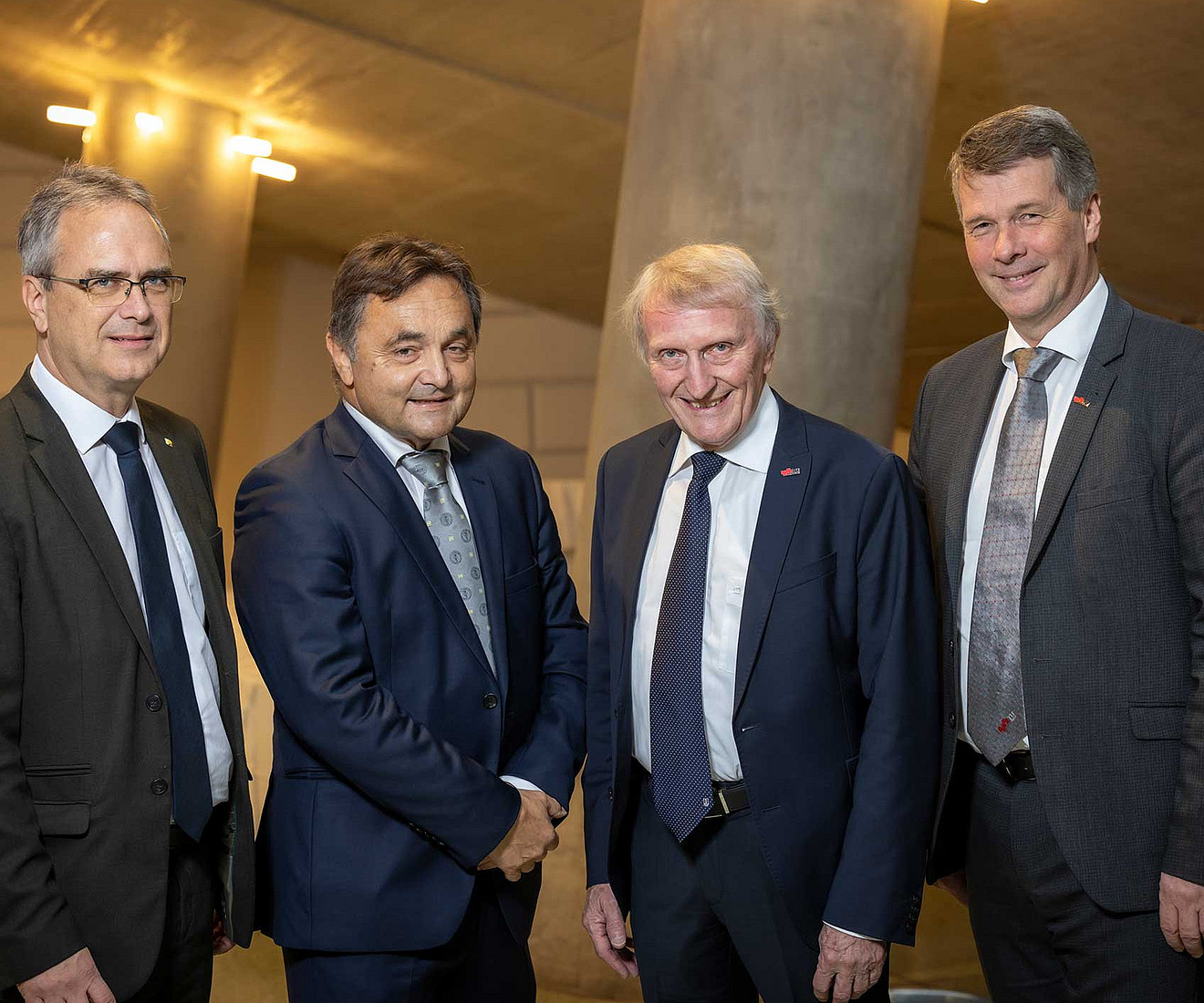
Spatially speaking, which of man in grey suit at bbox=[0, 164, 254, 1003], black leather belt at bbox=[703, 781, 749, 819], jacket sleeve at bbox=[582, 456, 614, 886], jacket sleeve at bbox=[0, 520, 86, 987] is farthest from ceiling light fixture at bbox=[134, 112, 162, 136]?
black leather belt at bbox=[703, 781, 749, 819]

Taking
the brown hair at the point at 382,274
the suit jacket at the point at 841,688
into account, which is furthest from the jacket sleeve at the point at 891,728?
the brown hair at the point at 382,274

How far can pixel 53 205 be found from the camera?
2.05m

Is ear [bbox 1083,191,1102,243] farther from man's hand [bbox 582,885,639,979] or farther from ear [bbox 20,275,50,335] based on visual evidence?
ear [bbox 20,275,50,335]

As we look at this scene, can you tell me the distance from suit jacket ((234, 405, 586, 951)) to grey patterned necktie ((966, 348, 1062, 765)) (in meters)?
0.76

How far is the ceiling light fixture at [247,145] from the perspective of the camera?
8.38 metres

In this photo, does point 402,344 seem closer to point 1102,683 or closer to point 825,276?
point 1102,683

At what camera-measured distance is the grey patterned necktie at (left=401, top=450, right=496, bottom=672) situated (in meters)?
2.23

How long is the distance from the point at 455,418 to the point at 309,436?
0.27 m

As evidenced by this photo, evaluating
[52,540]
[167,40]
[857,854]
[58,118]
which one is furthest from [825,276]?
[58,118]

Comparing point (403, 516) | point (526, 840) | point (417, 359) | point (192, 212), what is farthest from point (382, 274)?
point (192, 212)

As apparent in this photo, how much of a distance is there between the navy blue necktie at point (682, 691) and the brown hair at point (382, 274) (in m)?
0.53

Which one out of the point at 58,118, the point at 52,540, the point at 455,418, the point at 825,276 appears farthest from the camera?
the point at 58,118

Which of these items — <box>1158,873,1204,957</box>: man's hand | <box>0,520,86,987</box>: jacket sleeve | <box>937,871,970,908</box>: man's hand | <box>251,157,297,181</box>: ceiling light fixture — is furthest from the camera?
<box>251,157,297,181</box>: ceiling light fixture

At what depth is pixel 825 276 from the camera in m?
4.00
